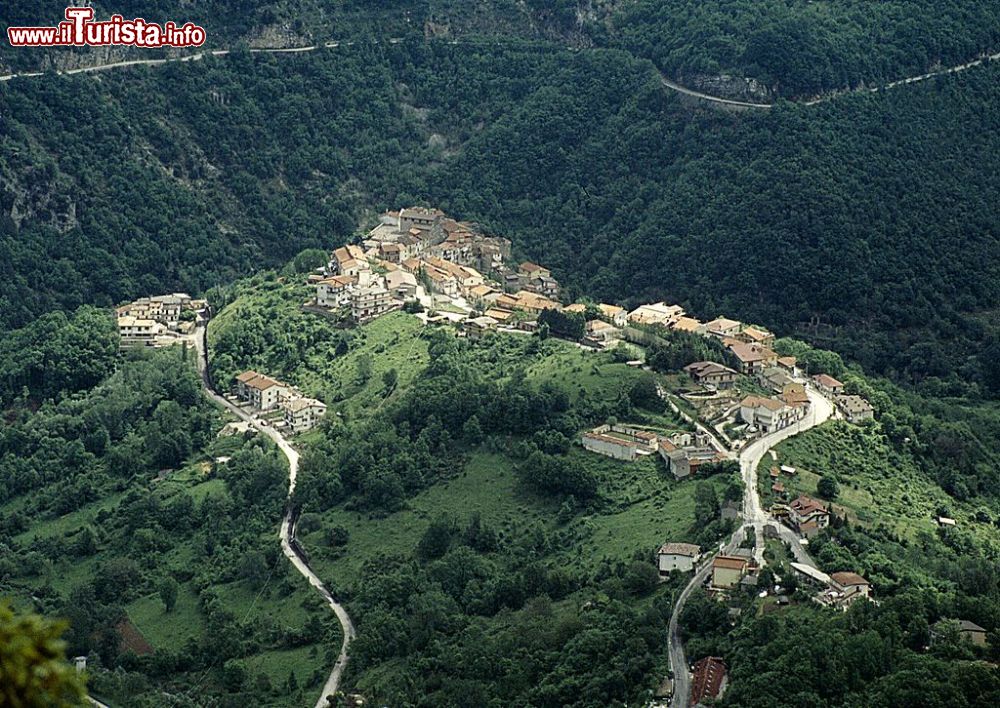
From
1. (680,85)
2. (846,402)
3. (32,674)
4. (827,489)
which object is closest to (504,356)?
(846,402)

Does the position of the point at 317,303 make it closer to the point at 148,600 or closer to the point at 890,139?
the point at 148,600

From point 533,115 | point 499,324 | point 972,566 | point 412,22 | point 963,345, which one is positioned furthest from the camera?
point 412,22

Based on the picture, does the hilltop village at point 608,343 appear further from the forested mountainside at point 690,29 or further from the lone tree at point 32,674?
the lone tree at point 32,674

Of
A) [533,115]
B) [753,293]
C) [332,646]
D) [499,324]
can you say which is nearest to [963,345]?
[753,293]

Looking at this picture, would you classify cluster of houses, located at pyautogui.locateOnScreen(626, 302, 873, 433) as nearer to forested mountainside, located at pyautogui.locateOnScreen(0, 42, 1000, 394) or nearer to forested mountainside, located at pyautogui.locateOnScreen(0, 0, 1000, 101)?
forested mountainside, located at pyautogui.locateOnScreen(0, 42, 1000, 394)

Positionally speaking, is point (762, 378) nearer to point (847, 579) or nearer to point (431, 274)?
point (847, 579)

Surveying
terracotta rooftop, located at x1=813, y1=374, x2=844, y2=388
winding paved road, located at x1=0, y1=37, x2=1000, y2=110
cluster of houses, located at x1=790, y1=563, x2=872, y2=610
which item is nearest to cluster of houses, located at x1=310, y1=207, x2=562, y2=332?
terracotta rooftop, located at x1=813, y1=374, x2=844, y2=388
